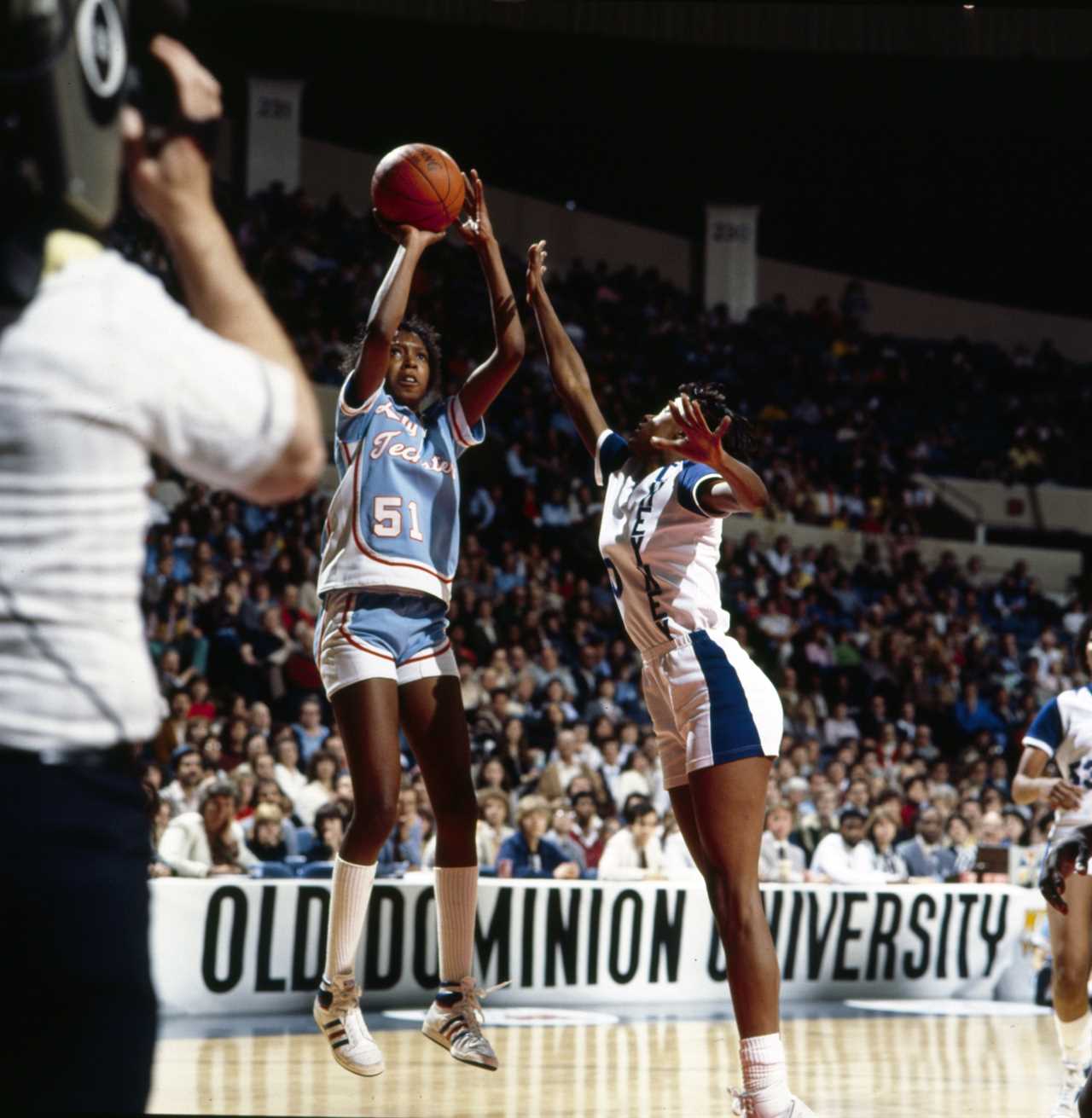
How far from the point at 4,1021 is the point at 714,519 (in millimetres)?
2659

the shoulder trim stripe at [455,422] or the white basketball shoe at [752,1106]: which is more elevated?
the shoulder trim stripe at [455,422]

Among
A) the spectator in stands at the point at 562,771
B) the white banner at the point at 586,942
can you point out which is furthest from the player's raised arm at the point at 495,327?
the spectator in stands at the point at 562,771

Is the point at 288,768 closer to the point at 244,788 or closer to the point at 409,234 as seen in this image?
the point at 244,788

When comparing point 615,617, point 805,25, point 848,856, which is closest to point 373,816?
point 848,856

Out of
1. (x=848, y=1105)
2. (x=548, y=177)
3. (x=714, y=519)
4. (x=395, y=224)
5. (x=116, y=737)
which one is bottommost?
(x=848, y=1105)

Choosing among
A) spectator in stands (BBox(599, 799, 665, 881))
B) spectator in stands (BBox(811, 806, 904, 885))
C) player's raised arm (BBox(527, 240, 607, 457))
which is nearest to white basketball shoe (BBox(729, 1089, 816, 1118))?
player's raised arm (BBox(527, 240, 607, 457))

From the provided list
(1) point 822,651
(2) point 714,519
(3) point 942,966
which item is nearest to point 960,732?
(1) point 822,651

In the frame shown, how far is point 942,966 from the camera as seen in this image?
1003 centimetres

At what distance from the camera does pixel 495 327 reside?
15.3 feet

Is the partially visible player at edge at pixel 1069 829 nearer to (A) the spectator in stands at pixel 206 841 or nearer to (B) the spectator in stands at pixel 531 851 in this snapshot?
(B) the spectator in stands at pixel 531 851

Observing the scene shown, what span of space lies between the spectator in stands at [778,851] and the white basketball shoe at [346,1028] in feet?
18.9

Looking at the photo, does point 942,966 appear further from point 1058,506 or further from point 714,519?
point 1058,506

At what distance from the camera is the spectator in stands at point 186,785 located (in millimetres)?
8195

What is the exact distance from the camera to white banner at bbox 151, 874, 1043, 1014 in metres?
7.98
